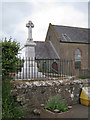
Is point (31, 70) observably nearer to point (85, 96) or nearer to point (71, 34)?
point (85, 96)

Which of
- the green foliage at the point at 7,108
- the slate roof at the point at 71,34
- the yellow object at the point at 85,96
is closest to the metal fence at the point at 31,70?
the green foliage at the point at 7,108

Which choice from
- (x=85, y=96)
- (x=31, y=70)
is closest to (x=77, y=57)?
(x=85, y=96)

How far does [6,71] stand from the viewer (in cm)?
523

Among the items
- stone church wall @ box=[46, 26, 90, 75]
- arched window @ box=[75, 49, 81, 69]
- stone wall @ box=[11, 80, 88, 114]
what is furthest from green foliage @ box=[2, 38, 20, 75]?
arched window @ box=[75, 49, 81, 69]

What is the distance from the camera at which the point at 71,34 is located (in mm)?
21281

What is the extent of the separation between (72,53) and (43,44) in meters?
4.92

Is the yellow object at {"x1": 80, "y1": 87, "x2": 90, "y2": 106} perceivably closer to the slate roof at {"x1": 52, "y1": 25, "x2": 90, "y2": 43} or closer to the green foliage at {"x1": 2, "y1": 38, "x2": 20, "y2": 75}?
the green foliage at {"x1": 2, "y1": 38, "x2": 20, "y2": 75}

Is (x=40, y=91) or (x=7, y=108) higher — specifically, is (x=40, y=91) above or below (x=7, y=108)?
above

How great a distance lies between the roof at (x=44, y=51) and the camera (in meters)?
18.2

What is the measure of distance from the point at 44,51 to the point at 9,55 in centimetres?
1404

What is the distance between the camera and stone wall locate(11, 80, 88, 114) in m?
5.64

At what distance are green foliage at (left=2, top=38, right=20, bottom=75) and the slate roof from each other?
14.2 metres

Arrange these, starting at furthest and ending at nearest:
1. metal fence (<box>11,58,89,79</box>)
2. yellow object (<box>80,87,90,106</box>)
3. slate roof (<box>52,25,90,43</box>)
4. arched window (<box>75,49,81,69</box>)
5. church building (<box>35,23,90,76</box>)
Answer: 1. arched window (<box>75,49,81,69</box>)
2. slate roof (<box>52,25,90,43</box>)
3. church building (<box>35,23,90,76</box>)
4. yellow object (<box>80,87,90,106</box>)
5. metal fence (<box>11,58,89,79</box>)

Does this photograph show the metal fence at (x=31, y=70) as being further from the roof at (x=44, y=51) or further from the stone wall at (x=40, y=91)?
the roof at (x=44, y=51)
